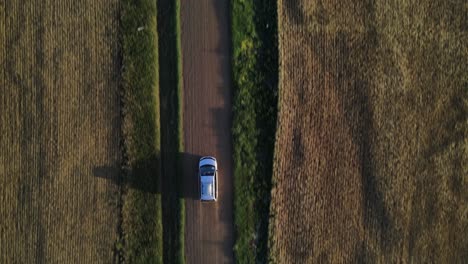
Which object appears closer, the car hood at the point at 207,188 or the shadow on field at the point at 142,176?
the car hood at the point at 207,188

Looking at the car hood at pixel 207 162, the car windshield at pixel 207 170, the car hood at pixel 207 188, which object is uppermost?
the car hood at pixel 207 162

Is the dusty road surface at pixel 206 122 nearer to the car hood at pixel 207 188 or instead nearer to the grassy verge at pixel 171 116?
the grassy verge at pixel 171 116

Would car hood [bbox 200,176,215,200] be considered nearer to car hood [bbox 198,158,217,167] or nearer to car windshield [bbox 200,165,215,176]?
car windshield [bbox 200,165,215,176]

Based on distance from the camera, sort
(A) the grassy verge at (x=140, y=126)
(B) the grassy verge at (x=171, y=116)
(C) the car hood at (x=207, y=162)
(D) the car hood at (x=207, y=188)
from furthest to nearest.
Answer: (B) the grassy verge at (x=171, y=116), (A) the grassy verge at (x=140, y=126), (C) the car hood at (x=207, y=162), (D) the car hood at (x=207, y=188)

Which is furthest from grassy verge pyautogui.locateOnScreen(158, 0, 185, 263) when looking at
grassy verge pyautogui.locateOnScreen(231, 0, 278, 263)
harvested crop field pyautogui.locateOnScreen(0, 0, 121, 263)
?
grassy verge pyautogui.locateOnScreen(231, 0, 278, 263)

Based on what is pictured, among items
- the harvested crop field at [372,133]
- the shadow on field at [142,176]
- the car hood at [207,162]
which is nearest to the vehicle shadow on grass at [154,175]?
the shadow on field at [142,176]

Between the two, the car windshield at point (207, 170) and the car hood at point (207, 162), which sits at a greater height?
the car hood at point (207, 162)

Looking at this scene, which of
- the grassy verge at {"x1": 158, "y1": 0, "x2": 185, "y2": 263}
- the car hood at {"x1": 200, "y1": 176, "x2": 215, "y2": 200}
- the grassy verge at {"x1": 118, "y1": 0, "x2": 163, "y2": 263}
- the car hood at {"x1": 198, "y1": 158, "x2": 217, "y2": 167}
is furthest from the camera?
the grassy verge at {"x1": 158, "y1": 0, "x2": 185, "y2": 263}

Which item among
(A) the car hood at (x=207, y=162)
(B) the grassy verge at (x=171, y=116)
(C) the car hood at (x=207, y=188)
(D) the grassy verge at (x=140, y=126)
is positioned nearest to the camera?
(C) the car hood at (x=207, y=188)
